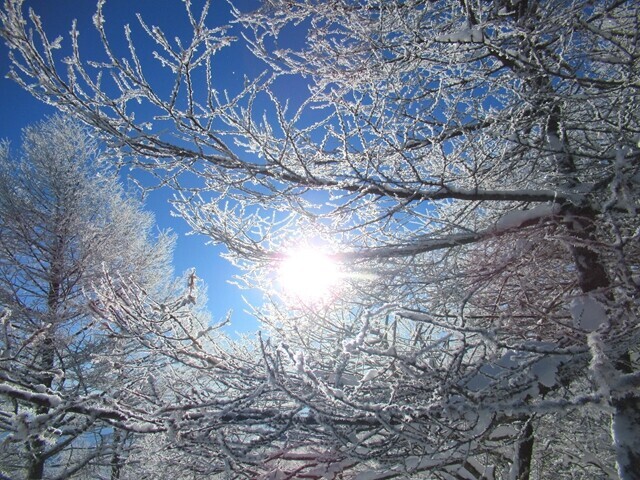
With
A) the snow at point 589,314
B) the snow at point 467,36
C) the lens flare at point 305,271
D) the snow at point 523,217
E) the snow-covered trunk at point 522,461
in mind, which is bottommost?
the snow-covered trunk at point 522,461

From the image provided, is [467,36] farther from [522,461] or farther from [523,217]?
[522,461]

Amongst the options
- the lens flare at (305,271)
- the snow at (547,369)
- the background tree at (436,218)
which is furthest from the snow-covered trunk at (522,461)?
the lens flare at (305,271)

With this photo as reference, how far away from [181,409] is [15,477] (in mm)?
7198

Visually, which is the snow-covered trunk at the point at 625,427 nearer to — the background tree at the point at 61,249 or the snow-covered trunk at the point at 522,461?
the snow-covered trunk at the point at 522,461

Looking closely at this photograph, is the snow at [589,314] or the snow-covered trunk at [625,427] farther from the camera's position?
the snow at [589,314]

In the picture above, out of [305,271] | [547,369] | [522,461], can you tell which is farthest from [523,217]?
[522,461]

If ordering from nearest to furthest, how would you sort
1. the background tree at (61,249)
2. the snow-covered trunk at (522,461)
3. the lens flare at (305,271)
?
the lens flare at (305,271)
the snow-covered trunk at (522,461)
the background tree at (61,249)

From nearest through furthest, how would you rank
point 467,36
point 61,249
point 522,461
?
point 467,36 → point 522,461 → point 61,249

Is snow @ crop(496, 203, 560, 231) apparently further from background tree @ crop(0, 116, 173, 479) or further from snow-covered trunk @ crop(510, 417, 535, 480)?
background tree @ crop(0, 116, 173, 479)

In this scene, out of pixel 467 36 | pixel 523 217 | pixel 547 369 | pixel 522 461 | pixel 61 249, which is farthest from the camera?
pixel 61 249

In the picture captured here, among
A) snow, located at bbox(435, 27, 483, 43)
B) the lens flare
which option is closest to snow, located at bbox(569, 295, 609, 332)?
Answer: the lens flare

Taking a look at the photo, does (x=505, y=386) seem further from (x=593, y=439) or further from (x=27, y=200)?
(x=27, y=200)

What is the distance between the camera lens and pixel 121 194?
8.65 m

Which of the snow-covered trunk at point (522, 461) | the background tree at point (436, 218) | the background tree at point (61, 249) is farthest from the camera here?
the background tree at point (61, 249)
